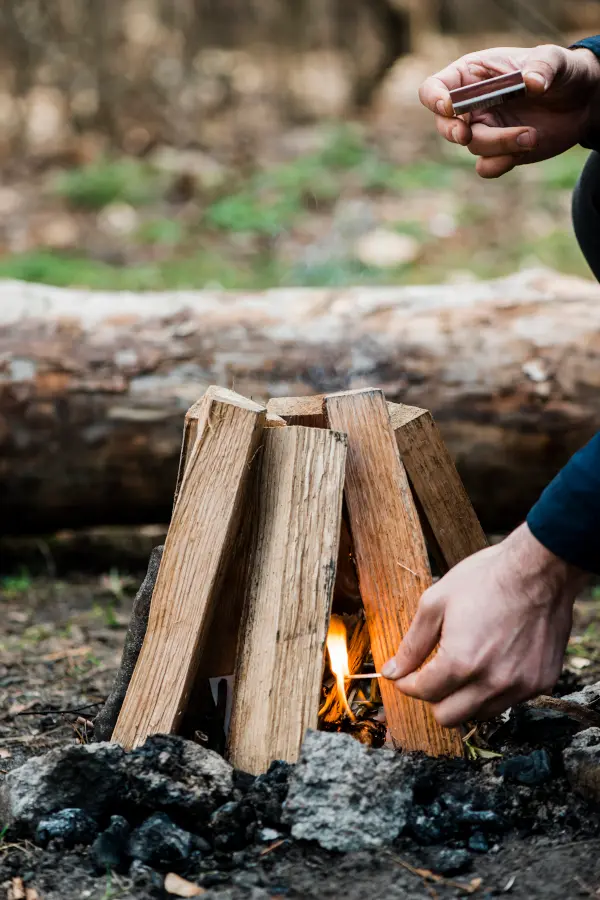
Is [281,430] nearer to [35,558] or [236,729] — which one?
[236,729]

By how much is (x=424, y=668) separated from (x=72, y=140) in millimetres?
9951

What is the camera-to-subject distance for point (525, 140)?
6.81 feet

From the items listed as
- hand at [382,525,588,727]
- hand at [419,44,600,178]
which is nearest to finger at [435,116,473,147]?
hand at [419,44,600,178]

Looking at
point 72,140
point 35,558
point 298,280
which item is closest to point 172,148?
point 72,140

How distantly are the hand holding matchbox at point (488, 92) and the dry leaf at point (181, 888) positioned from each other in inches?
68.1

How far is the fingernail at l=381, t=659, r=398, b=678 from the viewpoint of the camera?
6.25 feet

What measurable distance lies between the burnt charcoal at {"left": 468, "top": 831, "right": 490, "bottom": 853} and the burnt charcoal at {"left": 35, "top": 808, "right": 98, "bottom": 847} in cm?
77

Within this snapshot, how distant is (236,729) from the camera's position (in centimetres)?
199

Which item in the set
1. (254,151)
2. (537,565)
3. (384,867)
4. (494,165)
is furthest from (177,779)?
(254,151)

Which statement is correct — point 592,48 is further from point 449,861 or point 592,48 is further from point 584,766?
point 449,861

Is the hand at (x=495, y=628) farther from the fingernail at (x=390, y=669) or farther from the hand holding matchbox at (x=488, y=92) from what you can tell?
the hand holding matchbox at (x=488, y=92)

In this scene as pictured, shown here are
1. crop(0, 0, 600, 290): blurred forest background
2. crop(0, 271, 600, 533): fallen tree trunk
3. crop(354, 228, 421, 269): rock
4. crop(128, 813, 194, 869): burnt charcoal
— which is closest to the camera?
crop(128, 813, 194, 869): burnt charcoal

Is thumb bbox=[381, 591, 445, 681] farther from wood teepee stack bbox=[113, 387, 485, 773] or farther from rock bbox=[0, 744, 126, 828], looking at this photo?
rock bbox=[0, 744, 126, 828]

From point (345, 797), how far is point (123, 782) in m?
0.47
